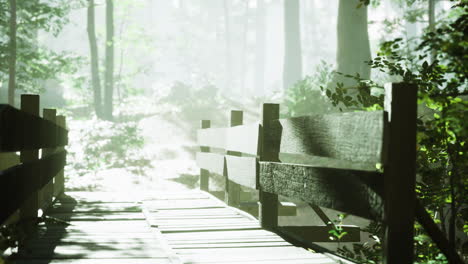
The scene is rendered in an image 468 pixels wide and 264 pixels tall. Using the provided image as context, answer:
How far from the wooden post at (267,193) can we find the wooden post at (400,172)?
2.86 meters

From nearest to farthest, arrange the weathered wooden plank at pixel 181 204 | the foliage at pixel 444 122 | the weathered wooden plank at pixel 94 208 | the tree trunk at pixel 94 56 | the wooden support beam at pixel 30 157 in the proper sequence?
the foliage at pixel 444 122
the wooden support beam at pixel 30 157
the weathered wooden plank at pixel 94 208
the weathered wooden plank at pixel 181 204
the tree trunk at pixel 94 56

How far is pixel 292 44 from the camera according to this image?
145 ft

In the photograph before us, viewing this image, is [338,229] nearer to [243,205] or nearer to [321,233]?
[321,233]

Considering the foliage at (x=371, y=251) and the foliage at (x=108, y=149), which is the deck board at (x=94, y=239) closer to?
the foliage at (x=371, y=251)

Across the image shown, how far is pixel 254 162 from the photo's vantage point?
21.6 feet

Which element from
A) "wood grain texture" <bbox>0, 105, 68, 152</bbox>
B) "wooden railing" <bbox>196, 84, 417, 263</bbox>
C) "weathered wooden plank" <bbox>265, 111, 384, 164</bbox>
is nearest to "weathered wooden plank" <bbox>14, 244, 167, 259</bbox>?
"wood grain texture" <bbox>0, 105, 68, 152</bbox>

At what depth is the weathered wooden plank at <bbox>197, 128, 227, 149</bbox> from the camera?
8.88 metres

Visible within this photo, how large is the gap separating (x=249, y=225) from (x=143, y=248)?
170cm

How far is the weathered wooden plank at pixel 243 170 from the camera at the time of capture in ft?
21.6

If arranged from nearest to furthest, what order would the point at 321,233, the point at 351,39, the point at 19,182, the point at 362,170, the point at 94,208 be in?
the point at 362,170, the point at 19,182, the point at 321,233, the point at 94,208, the point at 351,39

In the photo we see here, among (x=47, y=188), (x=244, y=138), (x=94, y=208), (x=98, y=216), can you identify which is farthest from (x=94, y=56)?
(x=244, y=138)

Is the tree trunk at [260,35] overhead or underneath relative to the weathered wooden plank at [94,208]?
overhead

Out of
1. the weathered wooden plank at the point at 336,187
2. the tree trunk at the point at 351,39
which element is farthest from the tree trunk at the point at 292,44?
the weathered wooden plank at the point at 336,187

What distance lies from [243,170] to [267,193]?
2.56ft
